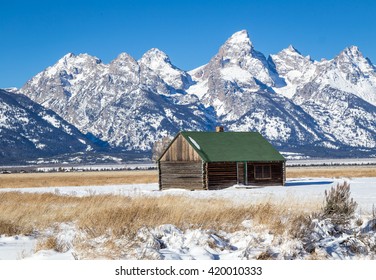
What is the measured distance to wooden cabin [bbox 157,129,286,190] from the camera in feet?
165

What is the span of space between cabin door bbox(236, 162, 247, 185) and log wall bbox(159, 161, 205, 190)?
3.40 meters

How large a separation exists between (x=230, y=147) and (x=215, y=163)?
3.37 m

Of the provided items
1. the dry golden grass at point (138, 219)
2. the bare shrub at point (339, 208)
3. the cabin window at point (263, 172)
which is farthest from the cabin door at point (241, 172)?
the bare shrub at point (339, 208)

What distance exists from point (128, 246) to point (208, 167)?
36712mm

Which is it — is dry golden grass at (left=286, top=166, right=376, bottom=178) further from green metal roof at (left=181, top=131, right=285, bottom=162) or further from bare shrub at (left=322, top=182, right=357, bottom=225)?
bare shrub at (left=322, top=182, right=357, bottom=225)

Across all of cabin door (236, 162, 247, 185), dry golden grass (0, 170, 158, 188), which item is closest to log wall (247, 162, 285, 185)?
cabin door (236, 162, 247, 185)

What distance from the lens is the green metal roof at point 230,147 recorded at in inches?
1999

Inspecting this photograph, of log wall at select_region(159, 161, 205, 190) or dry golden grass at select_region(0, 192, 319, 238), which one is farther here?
log wall at select_region(159, 161, 205, 190)

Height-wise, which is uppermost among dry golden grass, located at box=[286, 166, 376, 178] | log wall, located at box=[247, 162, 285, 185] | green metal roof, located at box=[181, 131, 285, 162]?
green metal roof, located at box=[181, 131, 285, 162]

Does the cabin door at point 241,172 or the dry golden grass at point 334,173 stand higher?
the cabin door at point 241,172

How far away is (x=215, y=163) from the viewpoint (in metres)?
50.2

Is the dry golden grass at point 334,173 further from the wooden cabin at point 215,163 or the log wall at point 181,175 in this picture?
the log wall at point 181,175
